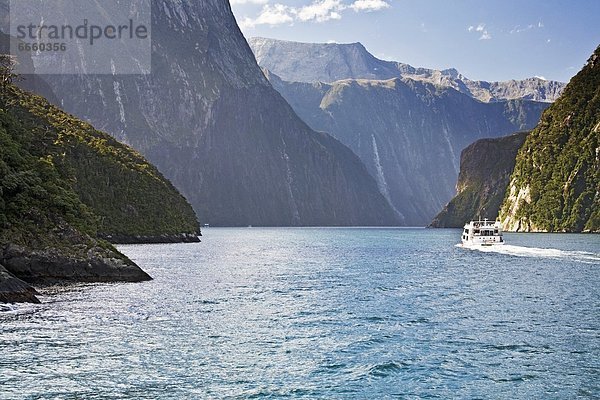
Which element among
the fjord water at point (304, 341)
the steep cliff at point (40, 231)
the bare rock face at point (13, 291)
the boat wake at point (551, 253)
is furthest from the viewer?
the boat wake at point (551, 253)

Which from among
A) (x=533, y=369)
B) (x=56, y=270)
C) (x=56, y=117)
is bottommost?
(x=533, y=369)

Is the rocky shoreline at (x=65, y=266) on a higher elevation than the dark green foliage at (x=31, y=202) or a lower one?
lower

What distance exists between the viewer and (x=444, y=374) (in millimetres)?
28188

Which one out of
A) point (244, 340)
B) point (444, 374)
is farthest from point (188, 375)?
point (444, 374)

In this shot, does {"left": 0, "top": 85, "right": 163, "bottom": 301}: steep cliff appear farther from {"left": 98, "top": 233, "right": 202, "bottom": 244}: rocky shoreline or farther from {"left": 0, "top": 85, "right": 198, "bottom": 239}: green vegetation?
{"left": 98, "top": 233, "right": 202, "bottom": 244}: rocky shoreline

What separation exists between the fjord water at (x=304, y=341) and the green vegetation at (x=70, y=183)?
873cm

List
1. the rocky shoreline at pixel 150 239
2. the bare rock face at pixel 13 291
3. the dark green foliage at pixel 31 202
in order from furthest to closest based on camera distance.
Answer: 1. the rocky shoreline at pixel 150 239
2. the dark green foliage at pixel 31 202
3. the bare rock face at pixel 13 291

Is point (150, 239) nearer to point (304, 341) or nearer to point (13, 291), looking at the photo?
point (13, 291)

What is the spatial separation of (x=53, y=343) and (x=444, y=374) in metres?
19.1

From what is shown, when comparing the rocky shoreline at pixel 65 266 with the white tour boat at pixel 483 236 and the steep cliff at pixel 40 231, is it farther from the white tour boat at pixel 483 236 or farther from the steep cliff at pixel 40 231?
the white tour boat at pixel 483 236

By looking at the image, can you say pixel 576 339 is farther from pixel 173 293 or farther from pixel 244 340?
pixel 173 293

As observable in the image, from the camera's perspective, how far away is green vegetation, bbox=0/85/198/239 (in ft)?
185

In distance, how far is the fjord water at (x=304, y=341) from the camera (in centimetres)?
2617

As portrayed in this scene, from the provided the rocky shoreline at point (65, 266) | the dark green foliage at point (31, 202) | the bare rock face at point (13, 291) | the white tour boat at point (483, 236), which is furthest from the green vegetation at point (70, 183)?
the white tour boat at point (483, 236)
